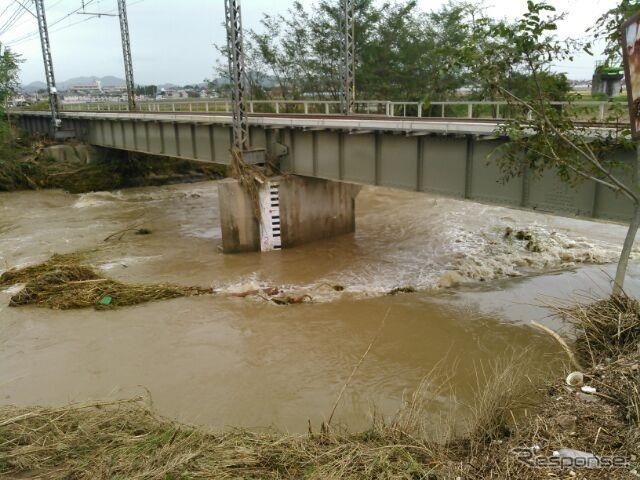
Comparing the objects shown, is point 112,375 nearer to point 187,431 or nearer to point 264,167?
point 187,431

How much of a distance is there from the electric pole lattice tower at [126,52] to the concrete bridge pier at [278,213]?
974 inches

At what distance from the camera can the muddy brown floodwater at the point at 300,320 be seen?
31.1 ft

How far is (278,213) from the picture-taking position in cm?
1973

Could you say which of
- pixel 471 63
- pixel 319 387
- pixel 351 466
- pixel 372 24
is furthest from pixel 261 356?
pixel 372 24

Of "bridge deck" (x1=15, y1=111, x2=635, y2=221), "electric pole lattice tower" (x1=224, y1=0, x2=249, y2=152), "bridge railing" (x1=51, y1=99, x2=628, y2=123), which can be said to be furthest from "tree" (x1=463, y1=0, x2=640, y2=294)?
"bridge railing" (x1=51, y1=99, x2=628, y2=123)

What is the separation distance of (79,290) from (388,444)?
1180 centimetres

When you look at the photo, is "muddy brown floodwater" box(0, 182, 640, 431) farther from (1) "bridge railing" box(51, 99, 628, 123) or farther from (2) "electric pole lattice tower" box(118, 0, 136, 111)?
(2) "electric pole lattice tower" box(118, 0, 136, 111)

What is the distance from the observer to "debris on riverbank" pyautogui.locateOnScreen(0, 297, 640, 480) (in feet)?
16.1

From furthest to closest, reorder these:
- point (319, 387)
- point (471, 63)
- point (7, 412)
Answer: point (319, 387) < point (471, 63) < point (7, 412)

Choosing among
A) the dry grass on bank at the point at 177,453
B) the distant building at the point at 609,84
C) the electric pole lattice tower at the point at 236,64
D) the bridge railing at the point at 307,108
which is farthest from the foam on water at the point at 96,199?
the distant building at the point at 609,84

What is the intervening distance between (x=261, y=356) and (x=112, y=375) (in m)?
2.98

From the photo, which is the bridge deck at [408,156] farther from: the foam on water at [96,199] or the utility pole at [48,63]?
the utility pole at [48,63]

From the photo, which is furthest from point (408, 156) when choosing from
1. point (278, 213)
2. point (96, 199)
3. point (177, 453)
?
point (96, 199)

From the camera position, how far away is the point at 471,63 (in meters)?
8.32
